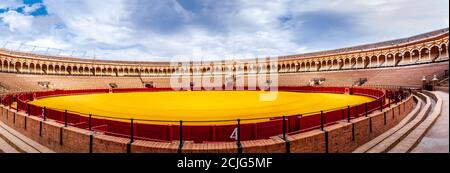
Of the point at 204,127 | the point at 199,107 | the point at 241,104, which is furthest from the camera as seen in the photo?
the point at 241,104

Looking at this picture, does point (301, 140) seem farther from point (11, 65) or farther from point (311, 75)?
point (11, 65)

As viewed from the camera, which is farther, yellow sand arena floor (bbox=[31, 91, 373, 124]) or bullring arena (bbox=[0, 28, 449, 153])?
yellow sand arena floor (bbox=[31, 91, 373, 124])

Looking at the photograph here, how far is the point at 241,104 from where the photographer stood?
691 inches

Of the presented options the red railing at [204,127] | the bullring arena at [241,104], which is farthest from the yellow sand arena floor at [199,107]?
the red railing at [204,127]

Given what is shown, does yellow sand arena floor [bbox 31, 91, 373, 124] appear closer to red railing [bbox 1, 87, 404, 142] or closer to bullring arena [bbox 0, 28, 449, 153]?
bullring arena [bbox 0, 28, 449, 153]

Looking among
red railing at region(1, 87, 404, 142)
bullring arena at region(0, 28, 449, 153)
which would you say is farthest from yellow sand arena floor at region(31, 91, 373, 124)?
red railing at region(1, 87, 404, 142)

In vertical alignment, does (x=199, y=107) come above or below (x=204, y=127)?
below

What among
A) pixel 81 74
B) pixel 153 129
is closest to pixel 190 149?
pixel 153 129

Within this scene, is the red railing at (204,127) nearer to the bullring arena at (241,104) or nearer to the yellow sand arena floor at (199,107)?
the bullring arena at (241,104)

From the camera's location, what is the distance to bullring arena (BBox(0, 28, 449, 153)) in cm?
655

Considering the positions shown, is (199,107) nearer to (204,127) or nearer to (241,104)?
(241,104)

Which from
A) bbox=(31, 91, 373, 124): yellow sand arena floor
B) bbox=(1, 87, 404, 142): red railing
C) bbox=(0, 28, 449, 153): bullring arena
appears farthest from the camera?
bbox=(31, 91, 373, 124): yellow sand arena floor

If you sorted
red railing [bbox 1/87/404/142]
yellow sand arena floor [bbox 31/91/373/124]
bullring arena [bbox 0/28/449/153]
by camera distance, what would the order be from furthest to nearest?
1. yellow sand arena floor [bbox 31/91/373/124]
2. red railing [bbox 1/87/404/142]
3. bullring arena [bbox 0/28/449/153]

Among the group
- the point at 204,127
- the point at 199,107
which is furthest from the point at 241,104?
the point at 204,127
